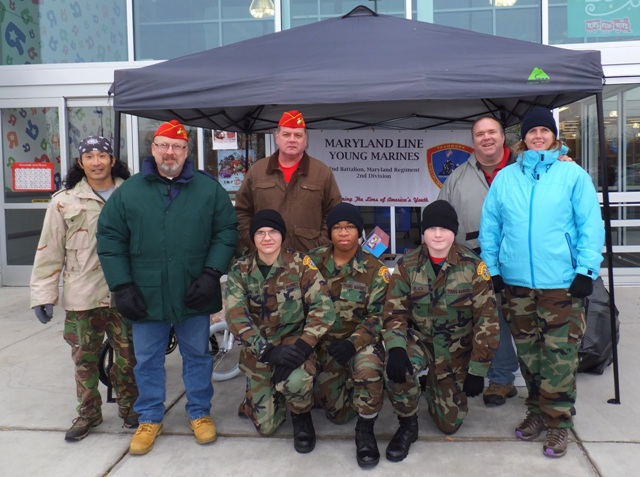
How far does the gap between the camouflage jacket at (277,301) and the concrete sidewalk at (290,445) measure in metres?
0.59

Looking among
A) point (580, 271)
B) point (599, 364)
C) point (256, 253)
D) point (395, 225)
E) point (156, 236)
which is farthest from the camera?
point (395, 225)

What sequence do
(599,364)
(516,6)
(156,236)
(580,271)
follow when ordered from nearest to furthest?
(580,271) < (156,236) < (599,364) < (516,6)

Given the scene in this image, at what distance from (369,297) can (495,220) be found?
0.82m

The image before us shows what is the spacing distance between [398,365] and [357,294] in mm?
518

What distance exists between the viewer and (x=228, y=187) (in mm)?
7566

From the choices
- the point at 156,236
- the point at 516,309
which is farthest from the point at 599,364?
the point at 156,236

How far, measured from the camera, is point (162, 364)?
3.30m

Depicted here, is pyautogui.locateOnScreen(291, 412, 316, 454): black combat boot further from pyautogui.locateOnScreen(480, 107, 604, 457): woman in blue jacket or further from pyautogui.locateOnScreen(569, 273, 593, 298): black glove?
pyautogui.locateOnScreen(569, 273, 593, 298): black glove

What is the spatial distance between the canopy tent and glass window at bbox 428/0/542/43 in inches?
136

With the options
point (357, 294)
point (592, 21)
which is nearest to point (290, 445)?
point (357, 294)

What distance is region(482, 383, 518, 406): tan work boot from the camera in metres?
3.70

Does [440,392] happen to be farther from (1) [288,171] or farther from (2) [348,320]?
(1) [288,171]

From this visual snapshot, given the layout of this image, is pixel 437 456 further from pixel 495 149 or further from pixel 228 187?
pixel 228 187

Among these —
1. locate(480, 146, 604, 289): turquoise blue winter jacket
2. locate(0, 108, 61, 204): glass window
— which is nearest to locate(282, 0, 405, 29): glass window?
locate(0, 108, 61, 204): glass window
